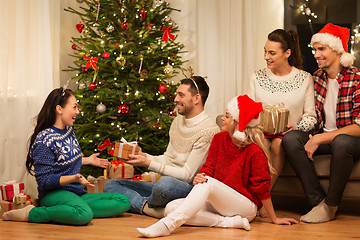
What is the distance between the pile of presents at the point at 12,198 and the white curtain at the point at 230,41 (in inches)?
87.6

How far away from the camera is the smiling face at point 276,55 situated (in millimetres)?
3561

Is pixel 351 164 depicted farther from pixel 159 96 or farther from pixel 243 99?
pixel 159 96

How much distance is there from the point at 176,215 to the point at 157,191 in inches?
21.0

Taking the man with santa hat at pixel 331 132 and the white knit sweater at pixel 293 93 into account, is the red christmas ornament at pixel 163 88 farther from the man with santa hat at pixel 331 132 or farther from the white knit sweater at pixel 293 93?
the man with santa hat at pixel 331 132

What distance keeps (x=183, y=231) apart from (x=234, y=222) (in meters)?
0.34

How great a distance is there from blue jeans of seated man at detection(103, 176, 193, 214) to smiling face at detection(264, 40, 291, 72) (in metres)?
1.11

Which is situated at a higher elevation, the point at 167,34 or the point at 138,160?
the point at 167,34

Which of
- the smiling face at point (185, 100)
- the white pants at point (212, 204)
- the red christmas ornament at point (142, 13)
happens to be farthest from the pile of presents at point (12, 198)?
the red christmas ornament at point (142, 13)

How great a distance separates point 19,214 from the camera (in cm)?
311

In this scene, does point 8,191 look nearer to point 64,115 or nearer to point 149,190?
point 64,115

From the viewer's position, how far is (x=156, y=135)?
4.32m

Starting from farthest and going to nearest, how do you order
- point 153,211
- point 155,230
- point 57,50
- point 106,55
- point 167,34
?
point 57,50
point 167,34
point 106,55
point 153,211
point 155,230

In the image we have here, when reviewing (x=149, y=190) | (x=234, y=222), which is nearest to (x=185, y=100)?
(x=149, y=190)

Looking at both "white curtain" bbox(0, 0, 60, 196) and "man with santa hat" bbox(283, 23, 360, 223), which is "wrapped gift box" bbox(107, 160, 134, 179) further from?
"man with santa hat" bbox(283, 23, 360, 223)
